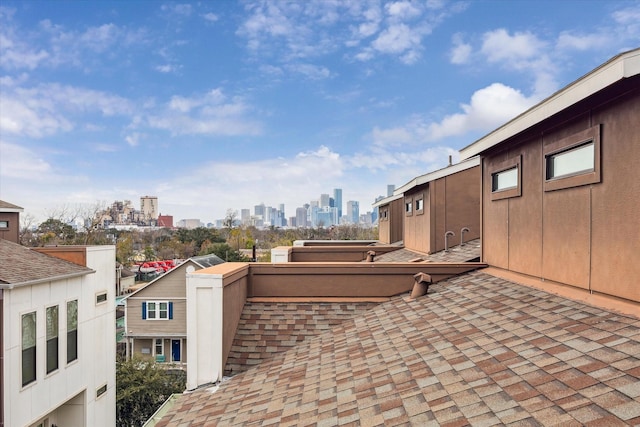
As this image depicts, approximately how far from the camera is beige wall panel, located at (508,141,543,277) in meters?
6.01

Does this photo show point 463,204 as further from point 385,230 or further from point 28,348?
point 28,348

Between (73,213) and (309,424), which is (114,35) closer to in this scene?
(73,213)

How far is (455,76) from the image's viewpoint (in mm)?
23172

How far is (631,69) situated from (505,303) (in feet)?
10.9

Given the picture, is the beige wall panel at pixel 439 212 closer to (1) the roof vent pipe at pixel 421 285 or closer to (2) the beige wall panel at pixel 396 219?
(1) the roof vent pipe at pixel 421 285

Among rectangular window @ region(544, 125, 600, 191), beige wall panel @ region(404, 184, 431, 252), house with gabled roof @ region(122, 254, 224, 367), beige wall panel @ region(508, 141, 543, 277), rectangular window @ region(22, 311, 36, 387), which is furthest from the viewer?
house with gabled roof @ region(122, 254, 224, 367)

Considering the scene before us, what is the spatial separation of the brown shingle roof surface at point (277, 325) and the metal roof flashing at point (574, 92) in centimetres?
416

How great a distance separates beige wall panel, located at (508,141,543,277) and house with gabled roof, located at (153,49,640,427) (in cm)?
3

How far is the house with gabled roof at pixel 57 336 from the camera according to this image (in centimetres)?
972

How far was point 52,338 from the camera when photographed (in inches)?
450

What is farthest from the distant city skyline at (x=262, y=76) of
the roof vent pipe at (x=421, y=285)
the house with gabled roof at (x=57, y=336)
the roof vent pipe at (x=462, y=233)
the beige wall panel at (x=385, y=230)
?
the house with gabled roof at (x=57, y=336)

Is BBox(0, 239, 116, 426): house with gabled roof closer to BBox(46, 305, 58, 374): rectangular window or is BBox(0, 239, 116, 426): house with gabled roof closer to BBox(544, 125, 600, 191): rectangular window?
BBox(46, 305, 58, 374): rectangular window

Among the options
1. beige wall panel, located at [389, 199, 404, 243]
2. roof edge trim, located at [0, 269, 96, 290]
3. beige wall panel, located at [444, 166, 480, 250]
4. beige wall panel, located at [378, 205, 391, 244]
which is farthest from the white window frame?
beige wall panel, located at [444, 166, 480, 250]

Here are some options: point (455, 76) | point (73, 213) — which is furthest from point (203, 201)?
point (455, 76)
